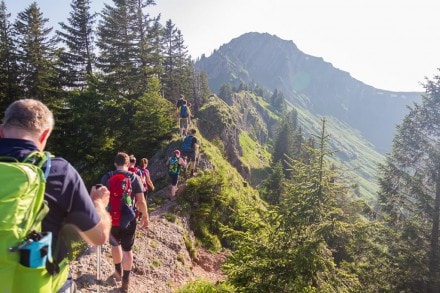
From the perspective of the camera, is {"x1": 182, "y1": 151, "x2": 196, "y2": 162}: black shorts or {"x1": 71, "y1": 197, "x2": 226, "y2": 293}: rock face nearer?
{"x1": 71, "y1": 197, "x2": 226, "y2": 293}: rock face

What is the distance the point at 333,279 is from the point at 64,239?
826 centimetres

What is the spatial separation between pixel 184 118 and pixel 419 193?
14326 millimetres

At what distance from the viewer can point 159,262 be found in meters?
10.4

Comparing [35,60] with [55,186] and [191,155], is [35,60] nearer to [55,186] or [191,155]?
[191,155]

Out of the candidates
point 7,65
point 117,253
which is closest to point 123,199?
point 117,253

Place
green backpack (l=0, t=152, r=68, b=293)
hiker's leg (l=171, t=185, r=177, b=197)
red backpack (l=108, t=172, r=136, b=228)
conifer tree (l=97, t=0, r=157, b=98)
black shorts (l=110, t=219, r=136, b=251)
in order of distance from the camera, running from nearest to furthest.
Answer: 1. green backpack (l=0, t=152, r=68, b=293)
2. red backpack (l=108, t=172, r=136, b=228)
3. black shorts (l=110, t=219, r=136, b=251)
4. hiker's leg (l=171, t=185, r=177, b=197)
5. conifer tree (l=97, t=0, r=157, b=98)

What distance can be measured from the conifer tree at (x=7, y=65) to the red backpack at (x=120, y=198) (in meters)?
24.4

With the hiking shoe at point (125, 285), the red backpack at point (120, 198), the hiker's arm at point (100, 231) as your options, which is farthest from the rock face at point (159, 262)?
the hiker's arm at point (100, 231)

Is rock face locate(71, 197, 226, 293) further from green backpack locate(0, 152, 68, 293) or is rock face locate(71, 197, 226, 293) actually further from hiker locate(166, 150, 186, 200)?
green backpack locate(0, 152, 68, 293)

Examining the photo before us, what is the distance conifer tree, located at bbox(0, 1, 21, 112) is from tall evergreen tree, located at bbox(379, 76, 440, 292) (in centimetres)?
2943

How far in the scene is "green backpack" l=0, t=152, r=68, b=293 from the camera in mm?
2152

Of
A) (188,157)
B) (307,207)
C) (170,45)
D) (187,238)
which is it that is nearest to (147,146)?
(188,157)

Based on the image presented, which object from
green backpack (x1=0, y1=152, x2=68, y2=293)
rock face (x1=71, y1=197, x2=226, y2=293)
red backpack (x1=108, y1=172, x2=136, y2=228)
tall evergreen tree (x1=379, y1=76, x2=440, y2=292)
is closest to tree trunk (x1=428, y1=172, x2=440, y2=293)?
tall evergreen tree (x1=379, y1=76, x2=440, y2=292)

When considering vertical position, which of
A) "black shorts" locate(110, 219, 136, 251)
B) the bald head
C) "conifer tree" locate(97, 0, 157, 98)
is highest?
"conifer tree" locate(97, 0, 157, 98)
